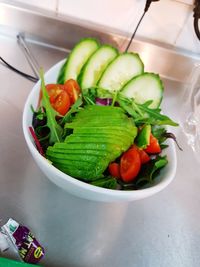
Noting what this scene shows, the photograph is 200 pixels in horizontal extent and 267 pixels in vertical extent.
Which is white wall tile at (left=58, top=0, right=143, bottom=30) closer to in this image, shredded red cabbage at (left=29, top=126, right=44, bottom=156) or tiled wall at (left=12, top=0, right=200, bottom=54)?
tiled wall at (left=12, top=0, right=200, bottom=54)

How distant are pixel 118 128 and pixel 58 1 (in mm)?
347

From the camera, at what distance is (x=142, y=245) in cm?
48

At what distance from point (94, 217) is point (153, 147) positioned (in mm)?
140

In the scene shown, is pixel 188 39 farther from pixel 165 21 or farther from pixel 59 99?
pixel 59 99

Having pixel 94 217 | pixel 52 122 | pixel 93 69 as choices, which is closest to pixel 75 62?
pixel 93 69

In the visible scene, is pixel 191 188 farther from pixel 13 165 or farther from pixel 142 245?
pixel 13 165

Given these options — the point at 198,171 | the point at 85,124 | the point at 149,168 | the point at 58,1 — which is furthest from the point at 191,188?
the point at 58,1

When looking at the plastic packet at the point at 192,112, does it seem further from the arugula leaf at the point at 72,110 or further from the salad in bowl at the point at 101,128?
the arugula leaf at the point at 72,110

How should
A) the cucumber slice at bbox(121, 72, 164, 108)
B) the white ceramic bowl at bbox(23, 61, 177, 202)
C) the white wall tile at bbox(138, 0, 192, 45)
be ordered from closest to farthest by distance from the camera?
1. the white ceramic bowl at bbox(23, 61, 177, 202)
2. the cucumber slice at bbox(121, 72, 164, 108)
3. the white wall tile at bbox(138, 0, 192, 45)

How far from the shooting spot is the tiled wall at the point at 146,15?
0.62 metres

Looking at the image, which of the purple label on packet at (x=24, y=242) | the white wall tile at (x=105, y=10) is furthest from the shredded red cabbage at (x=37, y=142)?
the white wall tile at (x=105, y=10)

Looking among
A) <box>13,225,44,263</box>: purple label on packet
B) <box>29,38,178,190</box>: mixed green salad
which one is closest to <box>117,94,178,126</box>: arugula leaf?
<box>29,38,178,190</box>: mixed green salad

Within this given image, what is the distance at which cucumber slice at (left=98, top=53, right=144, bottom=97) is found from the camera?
52 cm

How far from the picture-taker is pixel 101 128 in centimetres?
42
